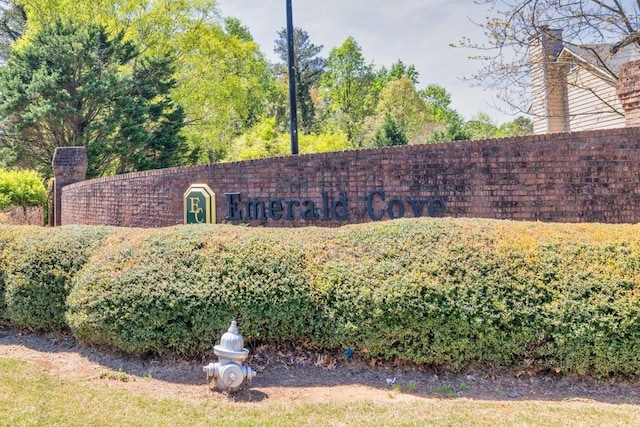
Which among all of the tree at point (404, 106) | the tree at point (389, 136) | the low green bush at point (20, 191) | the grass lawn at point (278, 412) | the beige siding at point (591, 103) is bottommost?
the grass lawn at point (278, 412)

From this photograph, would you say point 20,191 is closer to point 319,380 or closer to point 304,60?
point 319,380

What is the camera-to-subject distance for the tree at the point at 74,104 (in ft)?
59.9

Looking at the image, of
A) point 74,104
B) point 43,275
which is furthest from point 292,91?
point 74,104

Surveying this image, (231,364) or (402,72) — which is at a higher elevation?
(402,72)

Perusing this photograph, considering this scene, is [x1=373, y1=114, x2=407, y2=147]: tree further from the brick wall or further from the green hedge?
the green hedge

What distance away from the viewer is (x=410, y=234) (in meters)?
4.68

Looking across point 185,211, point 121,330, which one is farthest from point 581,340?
point 185,211

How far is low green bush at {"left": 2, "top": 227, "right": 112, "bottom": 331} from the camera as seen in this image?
17.6 ft

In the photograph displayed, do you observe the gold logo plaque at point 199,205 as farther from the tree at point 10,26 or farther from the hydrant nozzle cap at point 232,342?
the tree at point 10,26

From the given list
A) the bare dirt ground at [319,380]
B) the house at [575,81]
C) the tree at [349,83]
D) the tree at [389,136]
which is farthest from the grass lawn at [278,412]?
the tree at [349,83]

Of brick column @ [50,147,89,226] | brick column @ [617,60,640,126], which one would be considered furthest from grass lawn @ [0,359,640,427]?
brick column @ [50,147,89,226]

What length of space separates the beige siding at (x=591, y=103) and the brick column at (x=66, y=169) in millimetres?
13466

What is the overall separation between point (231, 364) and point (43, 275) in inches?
115

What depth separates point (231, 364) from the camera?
392 centimetres
